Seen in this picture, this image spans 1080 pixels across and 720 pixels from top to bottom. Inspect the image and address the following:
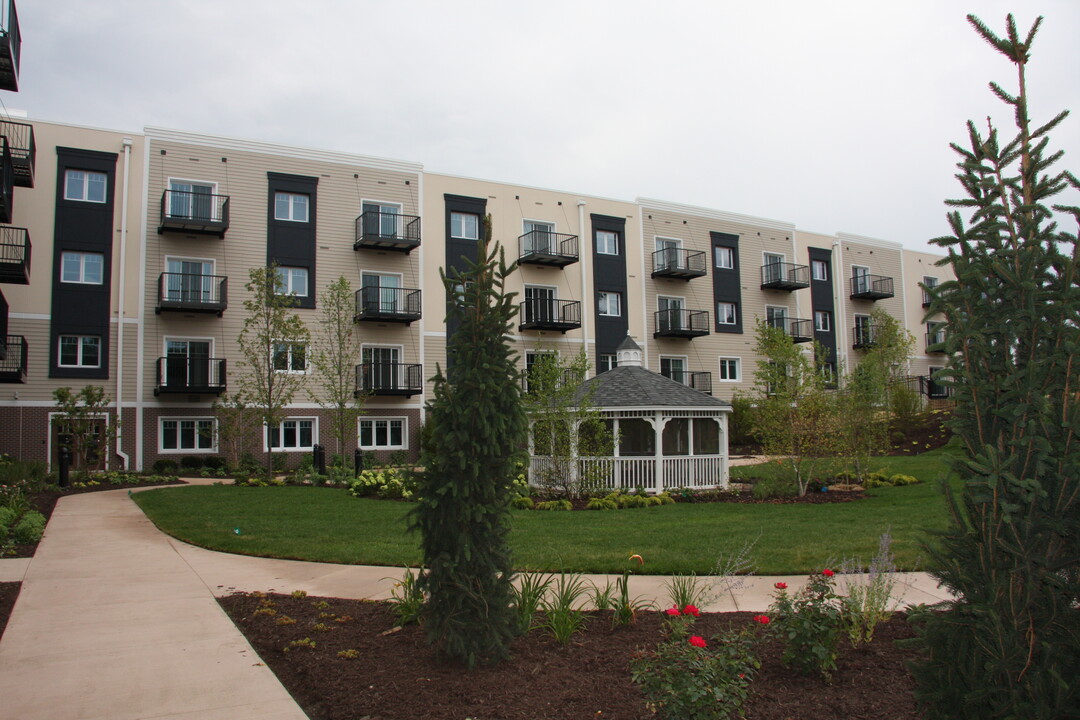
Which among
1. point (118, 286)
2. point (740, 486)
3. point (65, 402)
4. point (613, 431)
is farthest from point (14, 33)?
point (740, 486)

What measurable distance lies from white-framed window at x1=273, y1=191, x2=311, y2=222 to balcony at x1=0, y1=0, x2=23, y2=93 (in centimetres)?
1341

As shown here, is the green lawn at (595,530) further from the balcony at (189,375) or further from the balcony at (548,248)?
the balcony at (548,248)

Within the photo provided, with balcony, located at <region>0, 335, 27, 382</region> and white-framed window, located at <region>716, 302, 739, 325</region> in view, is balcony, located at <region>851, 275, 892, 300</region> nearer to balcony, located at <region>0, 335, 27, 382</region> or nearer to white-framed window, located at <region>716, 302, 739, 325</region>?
white-framed window, located at <region>716, 302, 739, 325</region>

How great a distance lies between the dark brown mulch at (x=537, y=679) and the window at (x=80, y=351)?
24.6 metres

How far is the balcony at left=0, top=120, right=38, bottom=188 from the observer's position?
22.4 meters

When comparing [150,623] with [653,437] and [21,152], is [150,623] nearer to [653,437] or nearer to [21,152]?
[653,437]

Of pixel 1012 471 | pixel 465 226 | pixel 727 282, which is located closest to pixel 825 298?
pixel 727 282

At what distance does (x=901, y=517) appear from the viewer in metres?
12.7

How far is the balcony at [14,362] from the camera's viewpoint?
76.1ft

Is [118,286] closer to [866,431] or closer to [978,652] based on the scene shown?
[866,431]

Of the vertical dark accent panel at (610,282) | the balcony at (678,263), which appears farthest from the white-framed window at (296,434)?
the balcony at (678,263)

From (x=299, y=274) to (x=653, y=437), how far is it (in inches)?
690

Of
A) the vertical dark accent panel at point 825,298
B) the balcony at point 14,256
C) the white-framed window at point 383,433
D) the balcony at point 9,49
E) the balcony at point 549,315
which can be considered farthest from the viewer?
the vertical dark accent panel at point 825,298

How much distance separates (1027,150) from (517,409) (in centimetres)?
325
